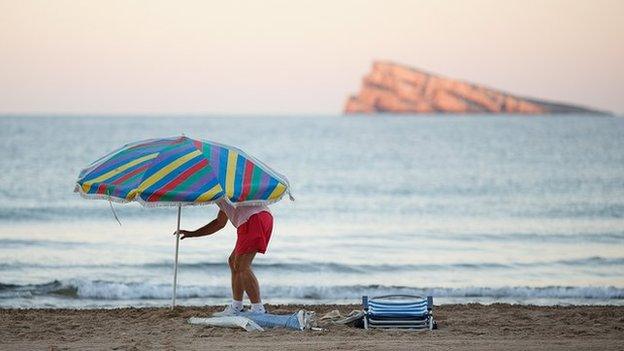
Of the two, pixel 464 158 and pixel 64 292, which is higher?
pixel 464 158

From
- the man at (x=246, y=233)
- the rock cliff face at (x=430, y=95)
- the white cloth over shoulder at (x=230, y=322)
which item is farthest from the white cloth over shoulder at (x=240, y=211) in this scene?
the rock cliff face at (x=430, y=95)

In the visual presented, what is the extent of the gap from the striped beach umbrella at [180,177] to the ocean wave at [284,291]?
4486 mm

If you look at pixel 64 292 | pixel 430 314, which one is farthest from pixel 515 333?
pixel 64 292

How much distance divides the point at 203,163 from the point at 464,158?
4292cm

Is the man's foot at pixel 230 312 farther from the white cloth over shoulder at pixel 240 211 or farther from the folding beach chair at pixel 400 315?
the folding beach chair at pixel 400 315

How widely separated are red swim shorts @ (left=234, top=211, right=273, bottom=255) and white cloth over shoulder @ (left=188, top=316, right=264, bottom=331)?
60 centimetres

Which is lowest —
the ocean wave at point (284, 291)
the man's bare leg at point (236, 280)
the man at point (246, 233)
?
the ocean wave at point (284, 291)

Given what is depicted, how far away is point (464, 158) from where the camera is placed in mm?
50719

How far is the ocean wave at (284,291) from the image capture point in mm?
13093

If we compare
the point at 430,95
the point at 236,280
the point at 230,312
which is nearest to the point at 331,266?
the point at 230,312

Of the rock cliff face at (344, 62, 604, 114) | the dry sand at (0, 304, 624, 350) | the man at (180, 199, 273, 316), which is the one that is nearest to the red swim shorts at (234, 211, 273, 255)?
the man at (180, 199, 273, 316)

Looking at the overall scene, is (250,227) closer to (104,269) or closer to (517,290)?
(517,290)

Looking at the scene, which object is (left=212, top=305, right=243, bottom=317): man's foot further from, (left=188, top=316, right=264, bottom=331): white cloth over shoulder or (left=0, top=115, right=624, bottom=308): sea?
(left=0, top=115, right=624, bottom=308): sea

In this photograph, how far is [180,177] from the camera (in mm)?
8562
